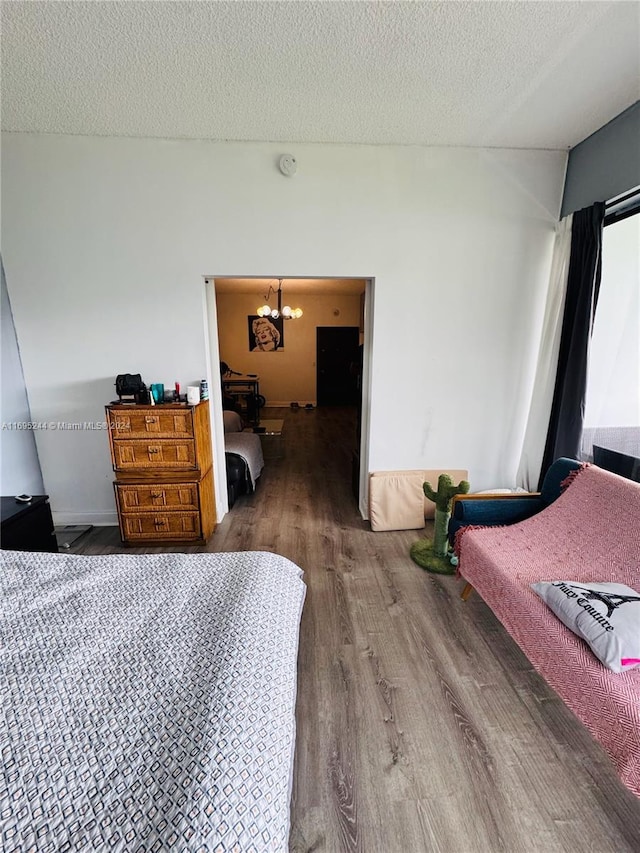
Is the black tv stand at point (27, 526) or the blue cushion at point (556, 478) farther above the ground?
the blue cushion at point (556, 478)

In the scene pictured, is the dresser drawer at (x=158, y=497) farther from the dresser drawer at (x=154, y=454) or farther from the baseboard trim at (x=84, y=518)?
the baseboard trim at (x=84, y=518)

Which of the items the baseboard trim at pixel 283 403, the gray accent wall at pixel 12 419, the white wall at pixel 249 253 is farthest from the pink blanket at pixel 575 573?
the baseboard trim at pixel 283 403

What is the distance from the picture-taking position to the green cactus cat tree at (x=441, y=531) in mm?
2387

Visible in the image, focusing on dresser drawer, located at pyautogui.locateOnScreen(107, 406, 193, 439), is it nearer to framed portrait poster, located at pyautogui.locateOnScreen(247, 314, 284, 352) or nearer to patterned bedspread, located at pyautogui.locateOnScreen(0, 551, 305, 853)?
patterned bedspread, located at pyautogui.locateOnScreen(0, 551, 305, 853)

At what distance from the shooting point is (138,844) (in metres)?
0.65

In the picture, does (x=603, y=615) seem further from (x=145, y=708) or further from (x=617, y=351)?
(x=617, y=351)

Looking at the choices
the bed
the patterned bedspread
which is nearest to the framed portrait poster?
the bed

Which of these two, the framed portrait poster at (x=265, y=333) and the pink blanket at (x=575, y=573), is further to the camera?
the framed portrait poster at (x=265, y=333)

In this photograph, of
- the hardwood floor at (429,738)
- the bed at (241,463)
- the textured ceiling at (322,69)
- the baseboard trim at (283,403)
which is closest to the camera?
the hardwood floor at (429,738)

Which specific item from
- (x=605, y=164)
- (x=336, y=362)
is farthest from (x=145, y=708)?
(x=336, y=362)

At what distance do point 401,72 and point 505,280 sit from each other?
5.23ft

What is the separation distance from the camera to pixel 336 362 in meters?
8.38

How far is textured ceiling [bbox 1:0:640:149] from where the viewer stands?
1.55 m

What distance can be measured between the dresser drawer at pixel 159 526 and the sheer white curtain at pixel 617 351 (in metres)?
3.02
